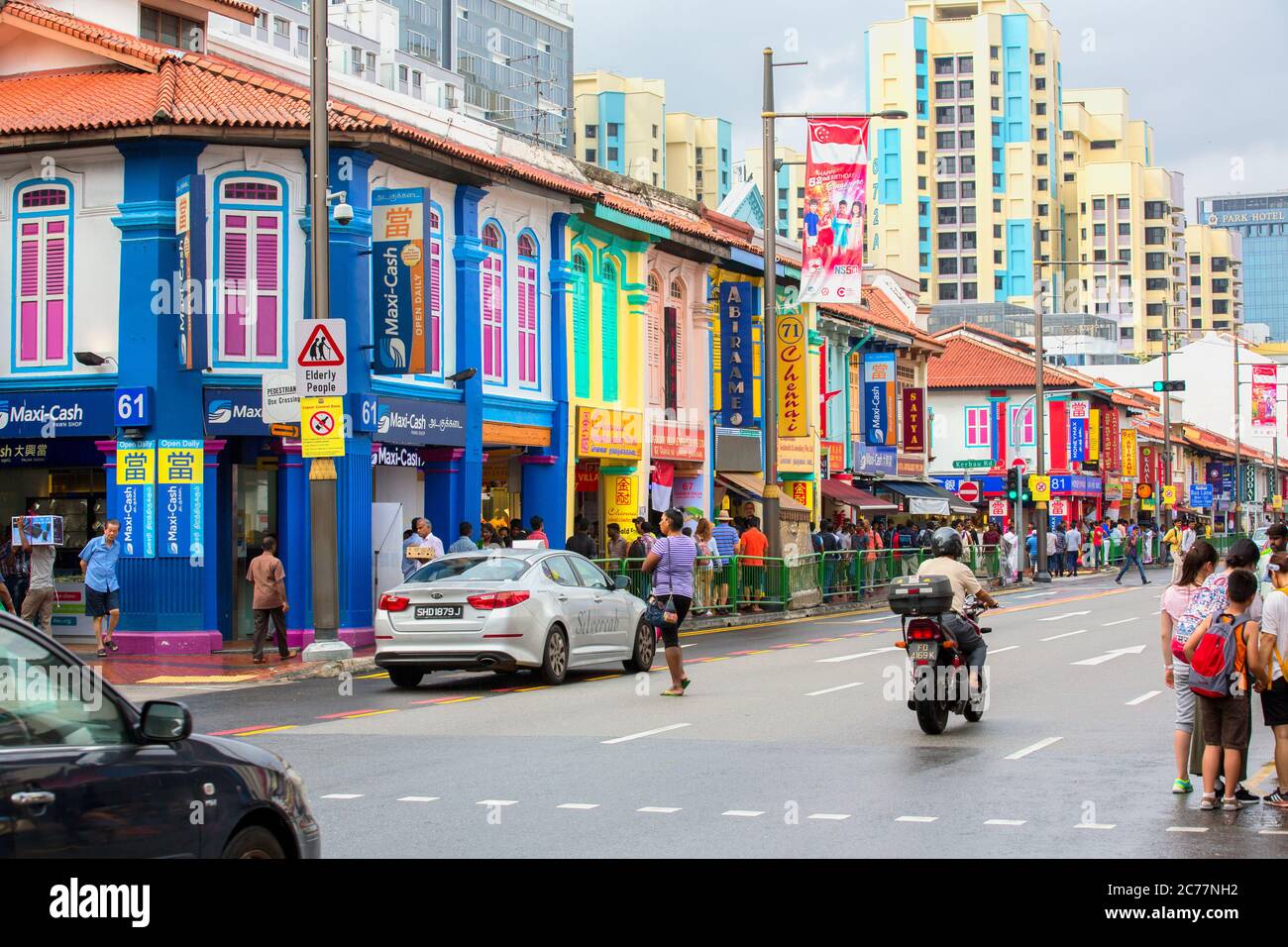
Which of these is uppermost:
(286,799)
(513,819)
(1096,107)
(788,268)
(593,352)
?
(1096,107)

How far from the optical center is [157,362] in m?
24.2

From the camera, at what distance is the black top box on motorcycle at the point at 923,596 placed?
46.6ft

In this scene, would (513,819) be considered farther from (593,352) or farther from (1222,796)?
(593,352)

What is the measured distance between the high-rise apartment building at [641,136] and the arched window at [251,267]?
344ft

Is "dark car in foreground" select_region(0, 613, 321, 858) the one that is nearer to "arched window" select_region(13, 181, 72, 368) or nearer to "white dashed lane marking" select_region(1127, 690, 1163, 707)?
"white dashed lane marking" select_region(1127, 690, 1163, 707)

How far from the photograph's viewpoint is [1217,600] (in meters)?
10.9

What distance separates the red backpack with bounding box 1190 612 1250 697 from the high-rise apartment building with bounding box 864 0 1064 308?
118 m

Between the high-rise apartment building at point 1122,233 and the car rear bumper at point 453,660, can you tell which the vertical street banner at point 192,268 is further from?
the high-rise apartment building at point 1122,233

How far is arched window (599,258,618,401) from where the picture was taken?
1353 inches

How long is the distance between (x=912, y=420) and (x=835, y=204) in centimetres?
2604

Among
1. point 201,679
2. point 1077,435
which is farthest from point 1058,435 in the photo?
point 201,679

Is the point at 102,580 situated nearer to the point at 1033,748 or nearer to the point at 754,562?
the point at 754,562
